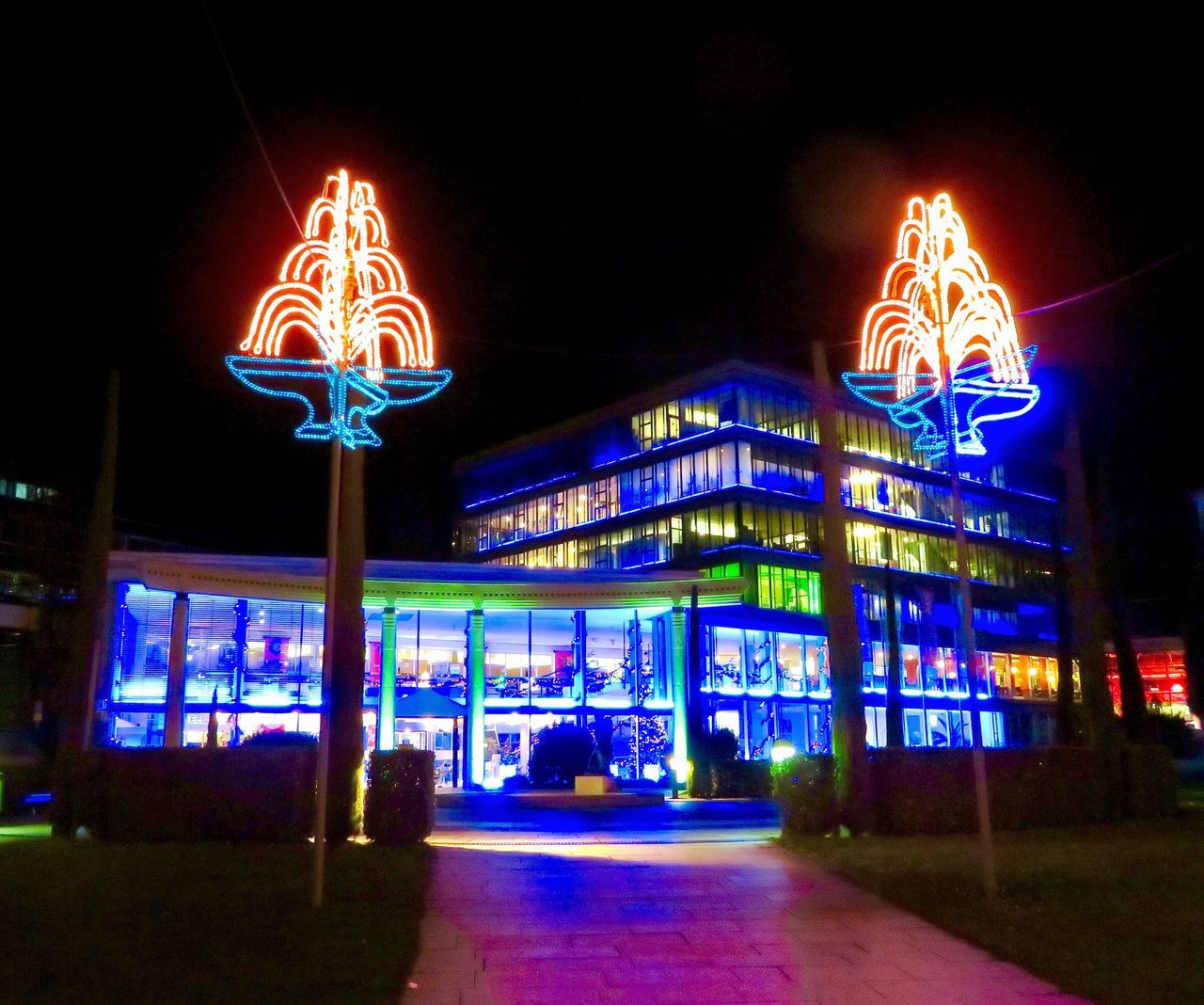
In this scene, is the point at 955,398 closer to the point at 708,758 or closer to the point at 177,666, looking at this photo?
the point at 708,758

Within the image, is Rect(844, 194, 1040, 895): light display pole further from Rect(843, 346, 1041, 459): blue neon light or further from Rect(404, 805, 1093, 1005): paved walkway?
Rect(404, 805, 1093, 1005): paved walkway

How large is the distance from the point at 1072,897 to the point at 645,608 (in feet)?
88.8

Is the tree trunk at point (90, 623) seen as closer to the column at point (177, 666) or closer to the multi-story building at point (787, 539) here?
the column at point (177, 666)

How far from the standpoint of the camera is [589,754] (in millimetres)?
28641

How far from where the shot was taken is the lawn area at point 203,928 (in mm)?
7621

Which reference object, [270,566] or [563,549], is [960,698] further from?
Result: [270,566]

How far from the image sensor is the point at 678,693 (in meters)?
36.9

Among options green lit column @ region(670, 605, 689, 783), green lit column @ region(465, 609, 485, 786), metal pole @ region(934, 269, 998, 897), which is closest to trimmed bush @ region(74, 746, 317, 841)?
metal pole @ region(934, 269, 998, 897)

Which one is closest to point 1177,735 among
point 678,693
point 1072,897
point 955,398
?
point 678,693

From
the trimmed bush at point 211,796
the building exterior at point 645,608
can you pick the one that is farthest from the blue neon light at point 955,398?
the trimmed bush at point 211,796

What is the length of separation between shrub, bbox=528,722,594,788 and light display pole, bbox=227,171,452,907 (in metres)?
13.8

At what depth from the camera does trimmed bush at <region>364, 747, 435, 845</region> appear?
15914 mm

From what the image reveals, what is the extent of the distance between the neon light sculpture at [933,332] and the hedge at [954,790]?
5249mm

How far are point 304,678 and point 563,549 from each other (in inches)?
1443
